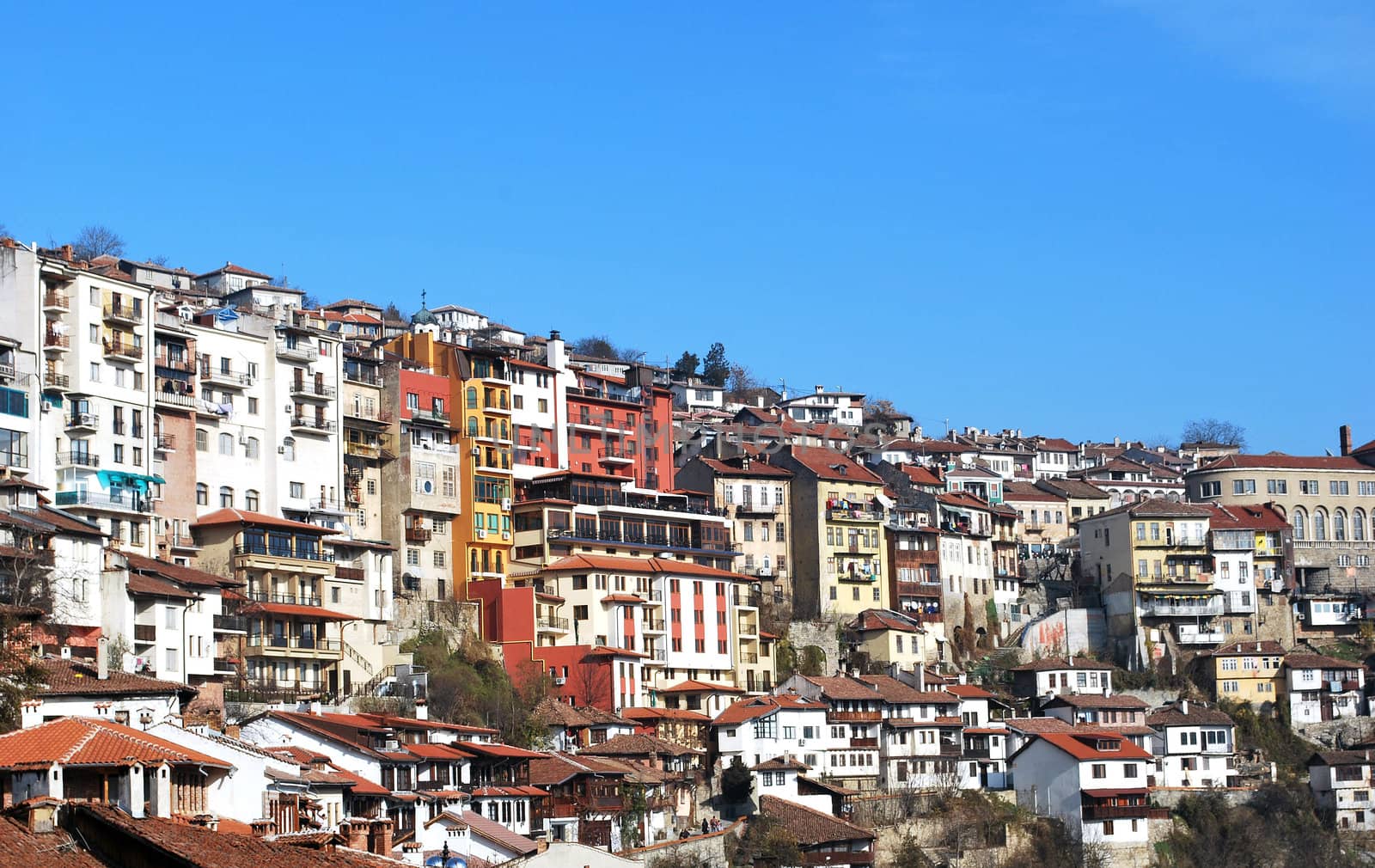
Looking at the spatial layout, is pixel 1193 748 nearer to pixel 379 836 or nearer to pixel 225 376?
pixel 225 376

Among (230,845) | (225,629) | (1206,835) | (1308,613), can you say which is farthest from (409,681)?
(1308,613)

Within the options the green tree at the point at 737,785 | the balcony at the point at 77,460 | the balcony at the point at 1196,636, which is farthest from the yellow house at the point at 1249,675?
the balcony at the point at 77,460

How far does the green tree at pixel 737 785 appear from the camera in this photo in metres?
76.8

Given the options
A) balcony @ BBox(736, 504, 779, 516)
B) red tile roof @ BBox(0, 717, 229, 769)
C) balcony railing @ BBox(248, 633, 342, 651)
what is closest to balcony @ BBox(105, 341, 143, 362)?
balcony railing @ BBox(248, 633, 342, 651)

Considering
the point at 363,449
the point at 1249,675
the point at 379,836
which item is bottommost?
the point at 379,836

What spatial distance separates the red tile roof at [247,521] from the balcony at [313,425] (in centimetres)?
564

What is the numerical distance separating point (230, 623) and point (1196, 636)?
5707cm

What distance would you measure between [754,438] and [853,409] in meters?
37.4

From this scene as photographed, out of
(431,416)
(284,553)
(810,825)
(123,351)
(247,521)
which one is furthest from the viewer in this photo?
(431,416)

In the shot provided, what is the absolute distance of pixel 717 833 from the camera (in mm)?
70250

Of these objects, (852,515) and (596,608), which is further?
(852,515)

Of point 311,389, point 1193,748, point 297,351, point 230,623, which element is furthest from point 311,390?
point 1193,748

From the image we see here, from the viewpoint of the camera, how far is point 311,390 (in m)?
82.1

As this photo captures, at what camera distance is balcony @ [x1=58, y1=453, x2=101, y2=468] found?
70562 mm
